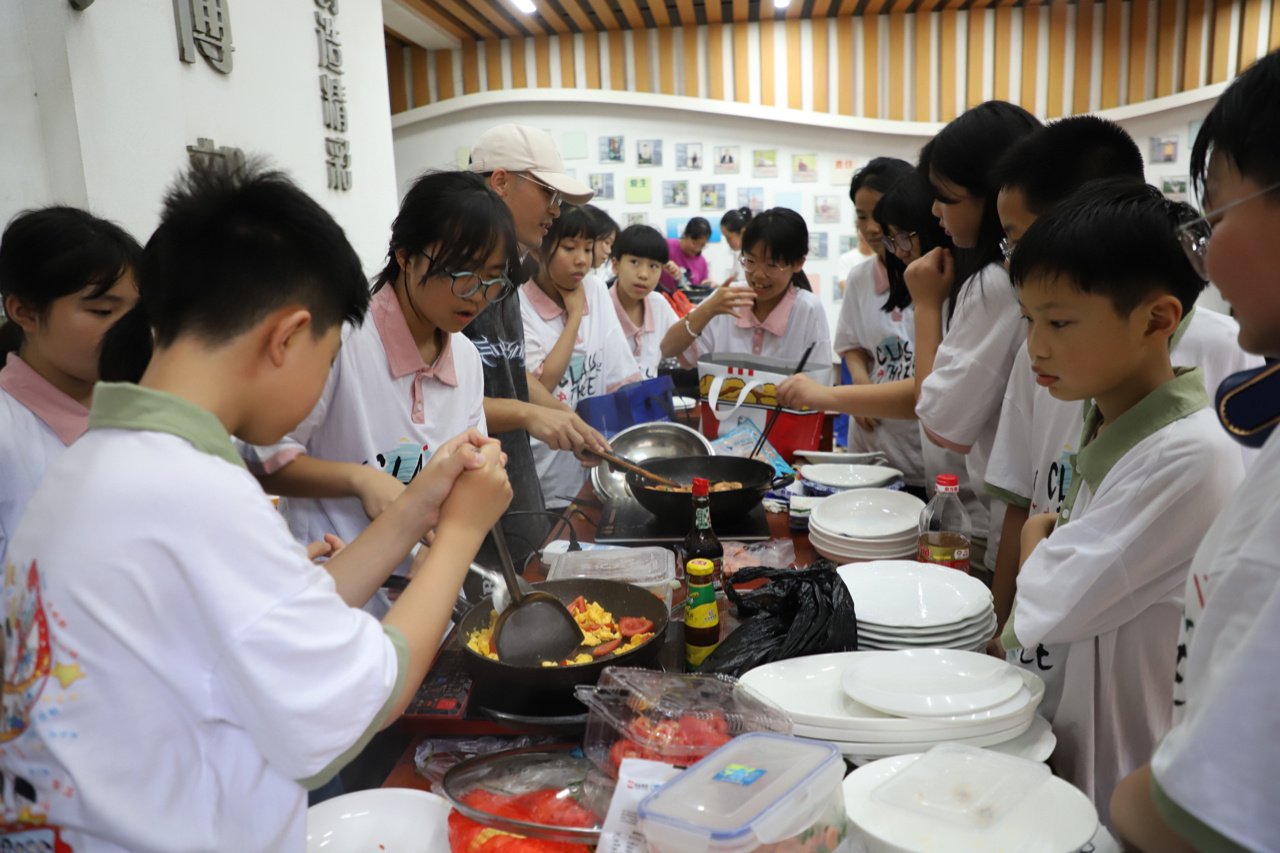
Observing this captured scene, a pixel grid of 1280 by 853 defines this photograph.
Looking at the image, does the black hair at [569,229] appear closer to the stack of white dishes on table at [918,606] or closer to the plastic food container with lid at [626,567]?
the plastic food container with lid at [626,567]

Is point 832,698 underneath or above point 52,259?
underneath

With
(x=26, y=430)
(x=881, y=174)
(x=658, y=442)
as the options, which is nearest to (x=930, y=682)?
(x=658, y=442)

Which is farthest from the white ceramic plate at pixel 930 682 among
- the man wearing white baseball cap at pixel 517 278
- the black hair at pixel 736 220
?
the black hair at pixel 736 220

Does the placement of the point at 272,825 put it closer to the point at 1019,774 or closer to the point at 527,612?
the point at 527,612

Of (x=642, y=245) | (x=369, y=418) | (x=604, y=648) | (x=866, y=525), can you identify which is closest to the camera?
(x=604, y=648)

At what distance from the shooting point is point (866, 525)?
7.32ft

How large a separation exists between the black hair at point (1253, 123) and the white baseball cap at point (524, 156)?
2.19 m

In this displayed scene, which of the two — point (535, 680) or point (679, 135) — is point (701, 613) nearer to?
point (535, 680)

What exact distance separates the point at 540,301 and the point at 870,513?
1.83 meters

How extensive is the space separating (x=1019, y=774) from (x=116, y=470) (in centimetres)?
115

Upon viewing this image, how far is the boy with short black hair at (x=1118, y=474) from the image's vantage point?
129 cm

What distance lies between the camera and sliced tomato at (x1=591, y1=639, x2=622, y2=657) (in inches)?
57.9

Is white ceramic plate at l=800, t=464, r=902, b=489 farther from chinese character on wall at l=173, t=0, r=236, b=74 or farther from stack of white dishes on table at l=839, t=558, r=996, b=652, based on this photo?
chinese character on wall at l=173, t=0, r=236, b=74

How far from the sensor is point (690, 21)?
751cm
